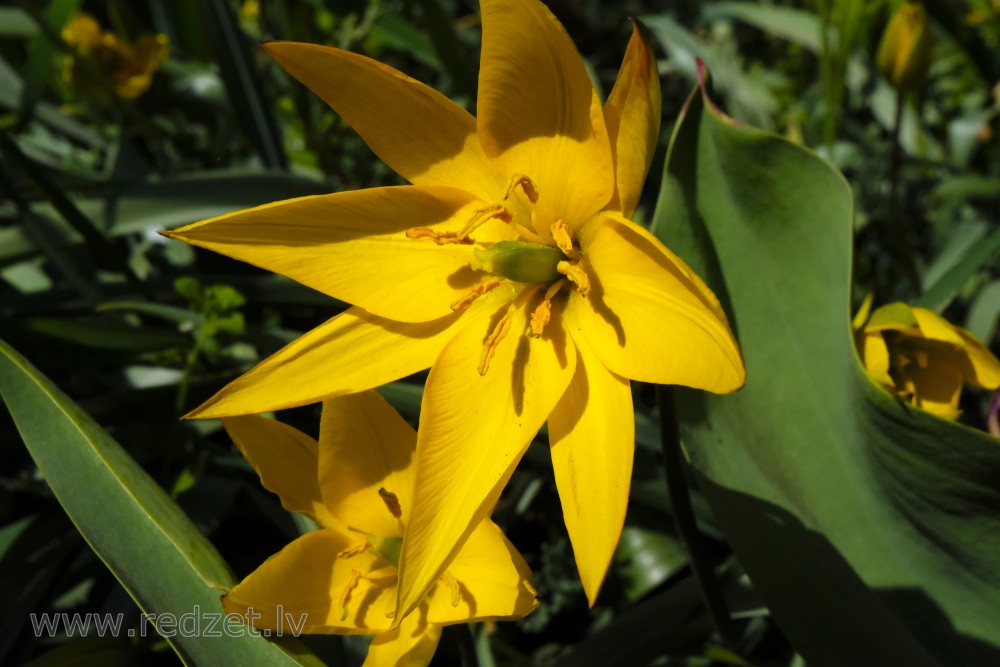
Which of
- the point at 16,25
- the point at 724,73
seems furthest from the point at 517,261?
the point at 16,25

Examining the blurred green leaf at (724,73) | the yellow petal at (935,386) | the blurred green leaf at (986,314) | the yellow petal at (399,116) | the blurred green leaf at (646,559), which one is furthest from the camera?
the blurred green leaf at (724,73)

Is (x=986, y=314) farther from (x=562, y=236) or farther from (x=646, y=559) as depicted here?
(x=562, y=236)

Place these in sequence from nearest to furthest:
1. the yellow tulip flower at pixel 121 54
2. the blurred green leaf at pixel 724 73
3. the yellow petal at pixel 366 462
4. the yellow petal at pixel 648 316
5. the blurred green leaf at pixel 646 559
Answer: the yellow petal at pixel 648 316 < the yellow petal at pixel 366 462 < the blurred green leaf at pixel 646 559 < the blurred green leaf at pixel 724 73 < the yellow tulip flower at pixel 121 54

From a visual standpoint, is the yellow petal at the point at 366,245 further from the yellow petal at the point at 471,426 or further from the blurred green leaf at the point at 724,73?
the blurred green leaf at the point at 724,73

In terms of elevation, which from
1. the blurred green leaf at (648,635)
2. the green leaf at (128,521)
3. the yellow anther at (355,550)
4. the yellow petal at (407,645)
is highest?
the green leaf at (128,521)


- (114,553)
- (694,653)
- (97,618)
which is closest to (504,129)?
(114,553)

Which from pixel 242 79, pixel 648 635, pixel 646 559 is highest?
pixel 242 79


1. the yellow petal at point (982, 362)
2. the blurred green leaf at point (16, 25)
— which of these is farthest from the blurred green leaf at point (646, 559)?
the blurred green leaf at point (16, 25)
